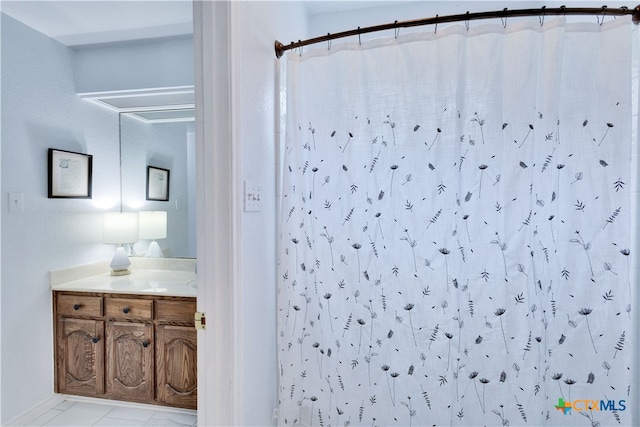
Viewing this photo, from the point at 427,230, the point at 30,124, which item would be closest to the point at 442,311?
the point at 427,230

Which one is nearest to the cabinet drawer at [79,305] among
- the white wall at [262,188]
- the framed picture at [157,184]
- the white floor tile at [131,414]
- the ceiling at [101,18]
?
the white floor tile at [131,414]

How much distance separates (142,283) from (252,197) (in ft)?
4.62

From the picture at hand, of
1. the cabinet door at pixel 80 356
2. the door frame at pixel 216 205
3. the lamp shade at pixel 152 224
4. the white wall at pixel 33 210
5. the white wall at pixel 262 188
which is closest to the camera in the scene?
the door frame at pixel 216 205

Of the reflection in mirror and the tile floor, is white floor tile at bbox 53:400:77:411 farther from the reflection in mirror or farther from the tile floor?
the reflection in mirror

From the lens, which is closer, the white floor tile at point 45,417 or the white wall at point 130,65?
the white floor tile at point 45,417

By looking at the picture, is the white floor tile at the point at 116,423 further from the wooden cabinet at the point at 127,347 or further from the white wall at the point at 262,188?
the white wall at the point at 262,188

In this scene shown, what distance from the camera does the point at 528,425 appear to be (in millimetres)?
1212

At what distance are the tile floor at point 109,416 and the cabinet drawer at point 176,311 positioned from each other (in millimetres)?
595

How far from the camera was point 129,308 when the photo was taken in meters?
1.91

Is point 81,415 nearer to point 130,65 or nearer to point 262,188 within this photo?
point 262,188

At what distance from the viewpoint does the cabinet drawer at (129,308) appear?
189 centimetres

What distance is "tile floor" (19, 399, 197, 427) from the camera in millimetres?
1867

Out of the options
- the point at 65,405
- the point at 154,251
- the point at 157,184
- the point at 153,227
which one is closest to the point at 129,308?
the point at 154,251

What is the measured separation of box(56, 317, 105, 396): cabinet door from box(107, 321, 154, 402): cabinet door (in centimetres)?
7
